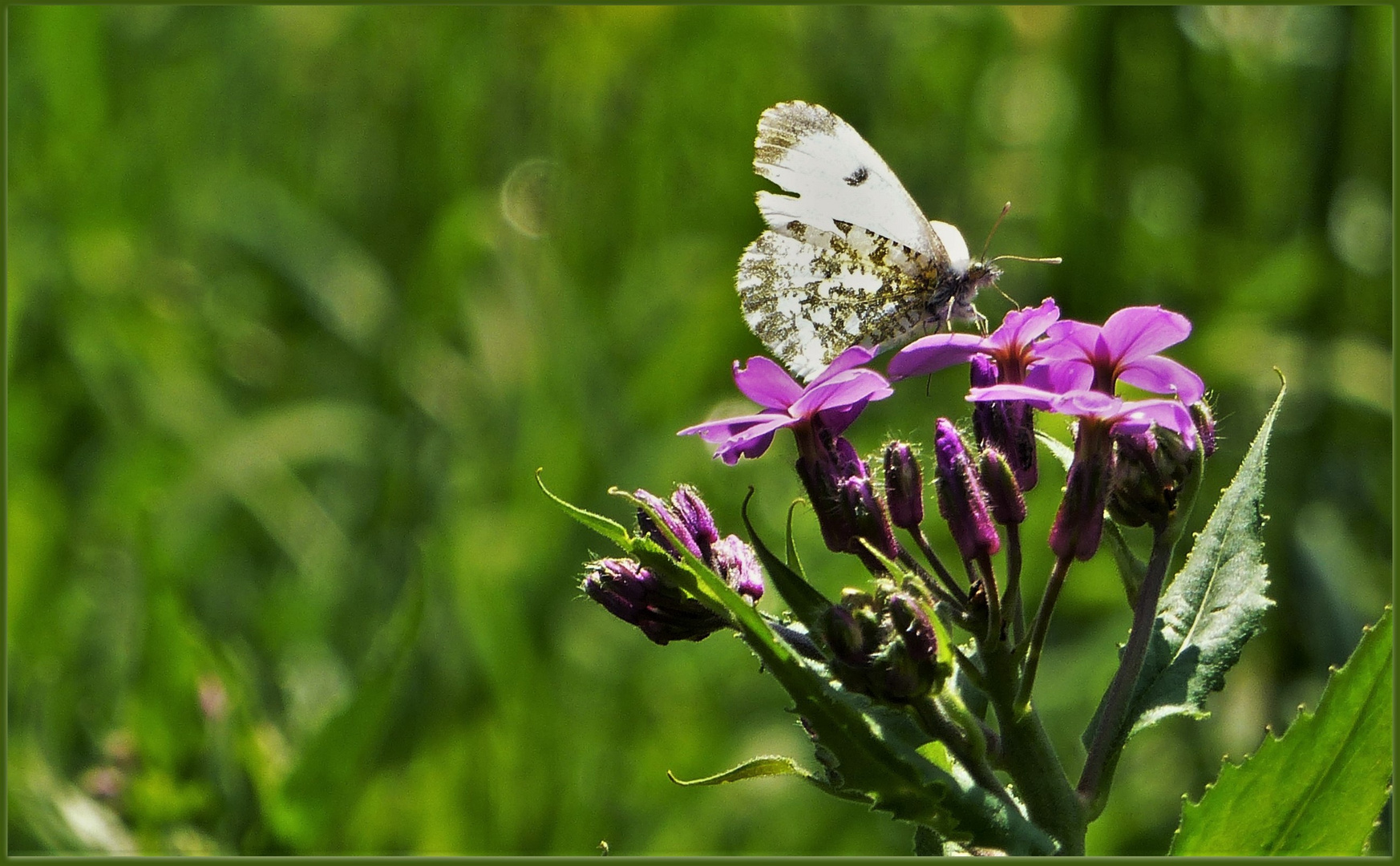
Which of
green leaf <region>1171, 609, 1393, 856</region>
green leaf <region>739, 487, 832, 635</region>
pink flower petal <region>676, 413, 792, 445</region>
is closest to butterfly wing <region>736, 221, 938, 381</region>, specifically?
pink flower petal <region>676, 413, 792, 445</region>

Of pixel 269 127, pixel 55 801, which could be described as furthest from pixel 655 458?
pixel 269 127

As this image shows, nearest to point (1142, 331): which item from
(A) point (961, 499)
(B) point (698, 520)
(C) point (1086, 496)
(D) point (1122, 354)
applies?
(D) point (1122, 354)

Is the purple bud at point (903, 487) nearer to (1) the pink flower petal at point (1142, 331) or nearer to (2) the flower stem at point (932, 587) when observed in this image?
(2) the flower stem at point (932, 587)

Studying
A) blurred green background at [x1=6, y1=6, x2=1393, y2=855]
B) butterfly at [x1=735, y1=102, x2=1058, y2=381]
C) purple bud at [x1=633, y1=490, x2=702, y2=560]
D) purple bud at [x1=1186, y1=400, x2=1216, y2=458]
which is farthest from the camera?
blurred green background at [x1=6, y1=6, x2=1393, y2=855]

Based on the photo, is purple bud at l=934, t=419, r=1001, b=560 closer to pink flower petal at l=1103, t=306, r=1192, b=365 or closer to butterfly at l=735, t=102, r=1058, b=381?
pink flower petal at l=1103, t=306, r=1192, b=365

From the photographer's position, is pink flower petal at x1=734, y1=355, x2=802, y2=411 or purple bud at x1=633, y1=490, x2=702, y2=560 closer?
purple bud at x1=633, y1=490, x2=702, y2=560
